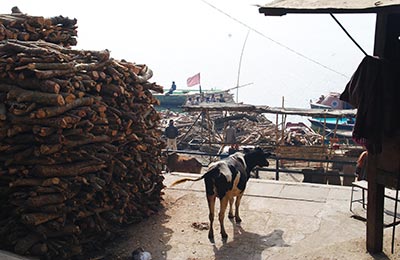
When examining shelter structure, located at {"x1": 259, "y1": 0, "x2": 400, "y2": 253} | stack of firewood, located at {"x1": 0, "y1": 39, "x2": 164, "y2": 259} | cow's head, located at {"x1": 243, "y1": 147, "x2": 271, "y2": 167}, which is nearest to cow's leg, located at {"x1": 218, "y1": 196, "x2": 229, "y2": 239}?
cow's head, located at {"x1": 243, "y1": 147, "x2": 271, "y2": 167}

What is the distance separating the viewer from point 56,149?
6934 mm

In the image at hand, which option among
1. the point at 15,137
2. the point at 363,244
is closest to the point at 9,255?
the point at 15,137

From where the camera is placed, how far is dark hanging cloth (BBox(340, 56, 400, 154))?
6027mm

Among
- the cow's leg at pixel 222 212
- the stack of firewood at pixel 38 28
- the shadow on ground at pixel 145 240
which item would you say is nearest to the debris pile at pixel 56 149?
the shadow on ground at pixel 145 240

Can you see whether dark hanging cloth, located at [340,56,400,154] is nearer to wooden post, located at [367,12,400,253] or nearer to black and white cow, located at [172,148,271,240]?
wooden post, located at [367,12,400,253]

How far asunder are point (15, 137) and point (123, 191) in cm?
240

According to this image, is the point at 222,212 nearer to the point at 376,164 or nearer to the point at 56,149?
the point at 376,164

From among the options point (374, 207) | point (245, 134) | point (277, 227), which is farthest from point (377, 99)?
point (245, 134)

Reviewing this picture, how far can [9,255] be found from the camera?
6715mm

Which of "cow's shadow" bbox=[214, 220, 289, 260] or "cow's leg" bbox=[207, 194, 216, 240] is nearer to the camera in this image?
"cow's shadow" bbox=[214, 220, 289, 260]

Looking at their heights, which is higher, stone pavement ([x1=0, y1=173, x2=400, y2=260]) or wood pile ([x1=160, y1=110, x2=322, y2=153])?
stone pavement ([x1=0, y1=173, x2=400, y2=260])

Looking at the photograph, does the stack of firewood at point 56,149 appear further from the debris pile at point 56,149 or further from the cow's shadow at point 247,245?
the cow's shadow at point 247,245

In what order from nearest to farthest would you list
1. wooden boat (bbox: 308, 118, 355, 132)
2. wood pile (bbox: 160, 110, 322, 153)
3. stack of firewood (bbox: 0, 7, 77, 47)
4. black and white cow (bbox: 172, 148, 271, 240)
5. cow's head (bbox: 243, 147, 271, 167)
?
black and white cow (bbox: 172, 148, 271, 240) → stack of firewood (bbox: 0, 7, 77, 47) → cow's head (bbox: 243, 147, 271, 167) → wood pile (bbox: 160, 110, 322, 153) → wooden boat (bbox: 308, 118, 355, 132)

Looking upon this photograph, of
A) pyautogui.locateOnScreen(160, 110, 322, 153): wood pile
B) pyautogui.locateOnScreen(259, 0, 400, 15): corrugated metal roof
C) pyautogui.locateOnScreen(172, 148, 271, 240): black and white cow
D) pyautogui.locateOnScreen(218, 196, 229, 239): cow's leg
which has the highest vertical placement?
pyautogui.locateOnScreen(259, 0, 400, 15): corrugated metal roof
